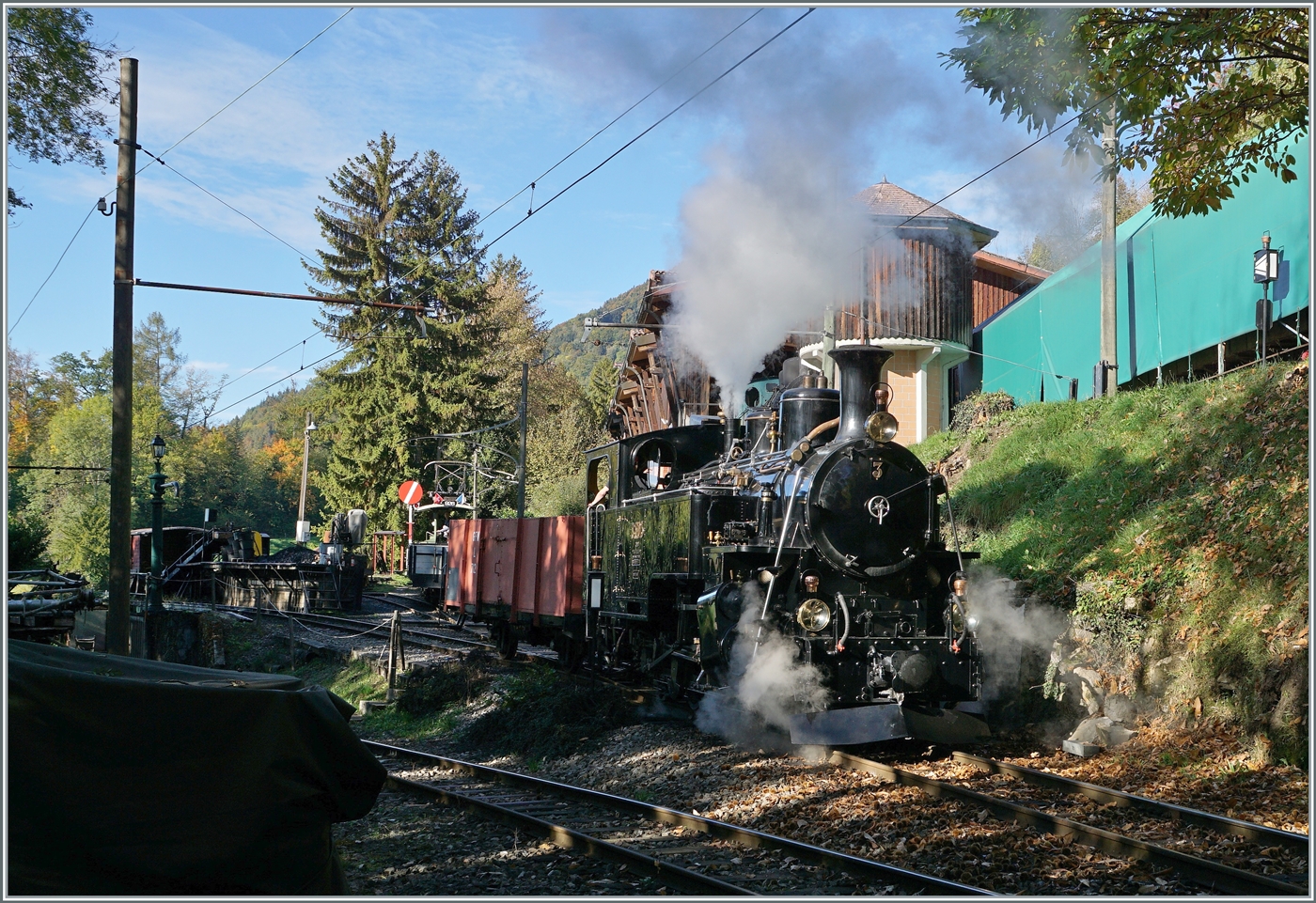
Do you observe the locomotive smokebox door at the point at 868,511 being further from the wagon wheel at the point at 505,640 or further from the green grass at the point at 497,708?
the wagon wheel at the point at 505,640

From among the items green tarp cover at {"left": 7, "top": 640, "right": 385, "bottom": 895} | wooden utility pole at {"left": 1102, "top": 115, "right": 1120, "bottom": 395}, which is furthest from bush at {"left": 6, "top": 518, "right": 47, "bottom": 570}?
wooden utility pole at {"left": 1102, "top": 115, "right": 1120, "bottom": 395}

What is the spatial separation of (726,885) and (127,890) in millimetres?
2826

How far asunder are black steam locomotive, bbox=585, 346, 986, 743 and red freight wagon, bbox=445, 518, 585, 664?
3.61 metres

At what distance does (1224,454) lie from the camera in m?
10.7

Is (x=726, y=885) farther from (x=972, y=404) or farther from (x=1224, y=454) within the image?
(x=972, y=404)

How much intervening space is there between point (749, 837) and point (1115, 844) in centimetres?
211

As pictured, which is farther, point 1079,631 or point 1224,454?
point 1224,454

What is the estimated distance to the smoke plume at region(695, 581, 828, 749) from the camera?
8.57 metres

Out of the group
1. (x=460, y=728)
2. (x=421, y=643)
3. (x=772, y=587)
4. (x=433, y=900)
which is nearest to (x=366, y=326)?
(x=421, y=643)

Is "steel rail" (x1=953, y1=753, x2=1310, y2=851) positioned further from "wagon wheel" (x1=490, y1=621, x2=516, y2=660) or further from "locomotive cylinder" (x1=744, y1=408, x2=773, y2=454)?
"wagon wheel" (x1=490, y1=621, x2=516, y2=660)

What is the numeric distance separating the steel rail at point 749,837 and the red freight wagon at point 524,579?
16.4 feet

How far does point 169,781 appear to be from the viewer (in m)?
4.32

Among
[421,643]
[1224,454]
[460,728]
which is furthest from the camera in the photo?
[421,643]

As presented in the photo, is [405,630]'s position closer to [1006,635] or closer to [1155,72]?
[1006,635]
